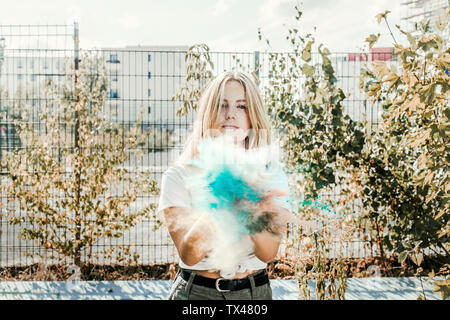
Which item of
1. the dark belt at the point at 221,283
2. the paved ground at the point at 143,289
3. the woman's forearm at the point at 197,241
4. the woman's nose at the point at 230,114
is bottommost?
the paved ground at the point at 143,289

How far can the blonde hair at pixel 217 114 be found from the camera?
46.3 inches

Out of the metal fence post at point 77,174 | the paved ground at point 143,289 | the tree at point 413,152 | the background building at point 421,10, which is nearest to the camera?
the tree at point 413,152

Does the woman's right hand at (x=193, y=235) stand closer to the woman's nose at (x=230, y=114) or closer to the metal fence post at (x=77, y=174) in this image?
the woman's nose at (x=230, y=114)

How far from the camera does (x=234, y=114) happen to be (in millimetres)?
1188

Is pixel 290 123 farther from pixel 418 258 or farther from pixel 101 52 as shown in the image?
pixel 101 52

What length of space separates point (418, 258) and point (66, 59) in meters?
3.40

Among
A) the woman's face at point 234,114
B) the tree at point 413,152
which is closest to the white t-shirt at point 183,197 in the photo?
the woman's face at point 234,114

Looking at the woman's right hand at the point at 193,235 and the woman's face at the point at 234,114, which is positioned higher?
the woman's face at the point at 234,114

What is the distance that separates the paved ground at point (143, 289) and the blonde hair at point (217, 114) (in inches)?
95.6

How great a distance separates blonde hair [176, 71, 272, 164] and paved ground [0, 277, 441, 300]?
2.43 meters

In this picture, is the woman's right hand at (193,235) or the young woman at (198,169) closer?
the woman's right hand at (193,235)

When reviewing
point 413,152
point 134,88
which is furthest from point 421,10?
point 134,88

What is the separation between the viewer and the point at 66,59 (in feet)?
12.1
